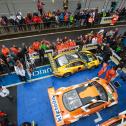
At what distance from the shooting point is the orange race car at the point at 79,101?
9336 mm

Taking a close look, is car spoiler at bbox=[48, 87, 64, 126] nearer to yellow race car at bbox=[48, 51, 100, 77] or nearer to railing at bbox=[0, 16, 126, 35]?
yellow race car at bbox=[48, 51, 100, 77]

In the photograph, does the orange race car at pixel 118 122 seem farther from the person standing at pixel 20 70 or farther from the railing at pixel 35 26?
the railing at pixel 35 26

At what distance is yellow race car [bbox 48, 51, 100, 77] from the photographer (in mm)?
12067

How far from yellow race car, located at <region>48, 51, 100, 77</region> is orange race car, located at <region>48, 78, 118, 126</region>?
1976mm

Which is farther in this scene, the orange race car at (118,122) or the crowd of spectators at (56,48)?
the crowd of spectators at (56,48)

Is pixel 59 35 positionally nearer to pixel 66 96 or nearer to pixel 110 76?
pixel 110 76

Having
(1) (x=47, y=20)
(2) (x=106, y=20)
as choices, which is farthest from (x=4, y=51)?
(2) (x=106, y=20)

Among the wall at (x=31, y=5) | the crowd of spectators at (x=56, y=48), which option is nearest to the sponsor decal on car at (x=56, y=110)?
the crowd of spectators at (x=56, y=48)

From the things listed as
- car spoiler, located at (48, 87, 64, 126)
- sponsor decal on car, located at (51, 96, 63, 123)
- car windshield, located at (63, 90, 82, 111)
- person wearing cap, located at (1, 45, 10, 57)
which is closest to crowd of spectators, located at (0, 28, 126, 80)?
person wearing cap, located at (1, 45, 10, 57)

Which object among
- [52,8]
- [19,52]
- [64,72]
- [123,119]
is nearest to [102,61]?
[64,72]

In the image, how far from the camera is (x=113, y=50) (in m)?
14.4

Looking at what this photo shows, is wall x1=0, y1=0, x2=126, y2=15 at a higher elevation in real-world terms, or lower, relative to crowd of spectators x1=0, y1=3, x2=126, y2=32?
higher

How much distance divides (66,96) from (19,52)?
5.15 m

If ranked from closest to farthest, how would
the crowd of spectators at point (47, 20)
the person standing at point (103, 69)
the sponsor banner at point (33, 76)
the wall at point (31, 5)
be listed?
the person standing at point (103, 69) → the sponsor banner at point (33, 76) → the crowd of spectators at point (47, 20) → the wall at point (31, 5)
